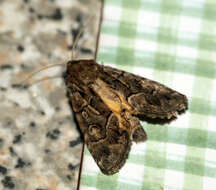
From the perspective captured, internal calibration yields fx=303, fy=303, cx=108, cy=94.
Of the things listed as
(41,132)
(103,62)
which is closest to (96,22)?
(103,62)

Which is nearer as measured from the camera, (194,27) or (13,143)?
(13,143)

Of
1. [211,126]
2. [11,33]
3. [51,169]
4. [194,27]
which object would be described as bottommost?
[51,169]

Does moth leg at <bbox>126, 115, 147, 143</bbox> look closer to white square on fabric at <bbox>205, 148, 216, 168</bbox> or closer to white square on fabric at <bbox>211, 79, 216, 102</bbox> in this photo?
white square on fabric at <bbox>205, 148, 216, 168</bbox>

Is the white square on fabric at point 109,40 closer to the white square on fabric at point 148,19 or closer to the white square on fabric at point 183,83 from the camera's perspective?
the white square on fabric at point 148,19

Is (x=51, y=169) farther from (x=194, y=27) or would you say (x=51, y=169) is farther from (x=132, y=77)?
(x=194, y=27)

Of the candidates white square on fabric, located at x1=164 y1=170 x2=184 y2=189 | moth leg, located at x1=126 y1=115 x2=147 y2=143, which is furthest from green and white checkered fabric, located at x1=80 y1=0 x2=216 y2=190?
moth leg, located at x1=126 y1=115 x2=147 y2=143

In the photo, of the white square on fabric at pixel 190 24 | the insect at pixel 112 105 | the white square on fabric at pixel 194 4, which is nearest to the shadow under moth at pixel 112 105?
the insect at pixel 112 105

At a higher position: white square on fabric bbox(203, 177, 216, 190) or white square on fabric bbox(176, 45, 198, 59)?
white square on fabric bbox(176, 45, 198, 59)
